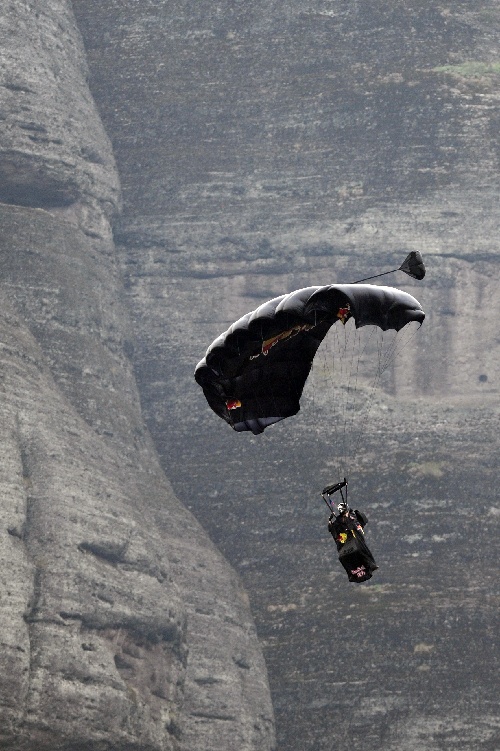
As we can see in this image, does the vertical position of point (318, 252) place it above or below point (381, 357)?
above

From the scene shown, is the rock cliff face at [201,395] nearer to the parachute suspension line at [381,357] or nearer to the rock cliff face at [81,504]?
the rock cliff face at [81,504]

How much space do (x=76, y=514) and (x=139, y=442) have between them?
21.2ft

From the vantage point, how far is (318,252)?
64875mm

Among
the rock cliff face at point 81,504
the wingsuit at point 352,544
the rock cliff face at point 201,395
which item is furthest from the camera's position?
the rock cliff face at point 201,395

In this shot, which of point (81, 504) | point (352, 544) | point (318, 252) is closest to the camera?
point (352, 544)

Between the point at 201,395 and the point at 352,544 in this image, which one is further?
the point at 201,395

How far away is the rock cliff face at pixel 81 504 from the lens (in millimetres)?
51188

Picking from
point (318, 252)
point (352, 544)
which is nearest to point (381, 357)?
point (318, 252)

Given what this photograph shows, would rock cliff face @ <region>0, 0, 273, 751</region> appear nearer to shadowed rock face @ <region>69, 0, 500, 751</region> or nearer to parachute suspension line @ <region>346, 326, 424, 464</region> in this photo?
shadowed rock face @ <region>69, 0, 500, 751</region>

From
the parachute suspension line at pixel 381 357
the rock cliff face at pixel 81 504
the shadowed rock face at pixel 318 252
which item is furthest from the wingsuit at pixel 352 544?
the parachute suspension line at pixel 381 357

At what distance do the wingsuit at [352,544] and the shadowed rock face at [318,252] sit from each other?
768 inches

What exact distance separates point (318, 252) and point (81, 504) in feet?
44.0

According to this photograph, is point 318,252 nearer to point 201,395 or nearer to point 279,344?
point 201,395

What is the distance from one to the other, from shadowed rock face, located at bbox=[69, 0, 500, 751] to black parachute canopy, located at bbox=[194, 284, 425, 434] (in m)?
18.3
